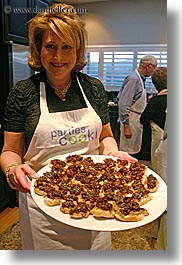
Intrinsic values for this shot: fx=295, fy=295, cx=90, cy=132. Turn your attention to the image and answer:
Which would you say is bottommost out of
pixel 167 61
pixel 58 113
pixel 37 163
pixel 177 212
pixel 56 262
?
pixel 56 262

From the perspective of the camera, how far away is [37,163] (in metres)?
0.71

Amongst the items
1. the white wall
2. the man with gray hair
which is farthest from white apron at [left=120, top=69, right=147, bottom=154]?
the white wall

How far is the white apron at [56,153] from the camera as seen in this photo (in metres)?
0.69

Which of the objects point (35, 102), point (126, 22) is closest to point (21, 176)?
point (35, 102)

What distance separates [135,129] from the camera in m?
0.71

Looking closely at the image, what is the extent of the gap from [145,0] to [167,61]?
14cm

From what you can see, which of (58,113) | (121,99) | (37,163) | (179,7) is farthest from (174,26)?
(37,163)

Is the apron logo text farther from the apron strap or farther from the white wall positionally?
the white wall

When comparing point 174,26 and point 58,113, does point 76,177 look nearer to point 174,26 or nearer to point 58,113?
point 58,113

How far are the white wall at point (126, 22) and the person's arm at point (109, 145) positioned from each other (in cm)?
20

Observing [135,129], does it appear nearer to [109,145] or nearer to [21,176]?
[109,145]

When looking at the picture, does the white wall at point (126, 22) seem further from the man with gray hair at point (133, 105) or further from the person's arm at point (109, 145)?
the person's arm at point (109, 145)

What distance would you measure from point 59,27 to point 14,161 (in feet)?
1.05

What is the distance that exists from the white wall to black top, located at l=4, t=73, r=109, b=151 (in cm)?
10
